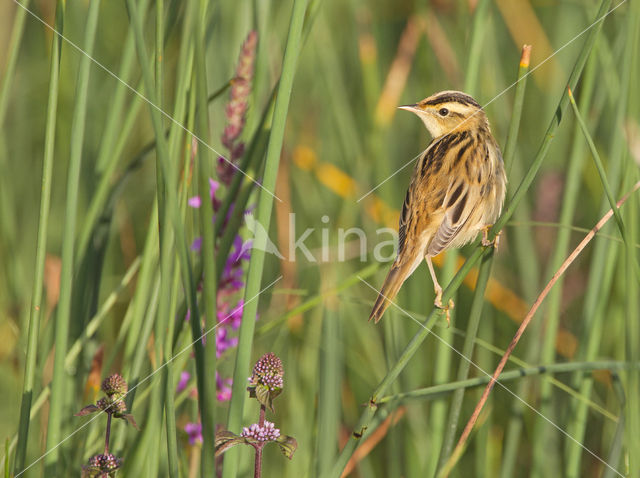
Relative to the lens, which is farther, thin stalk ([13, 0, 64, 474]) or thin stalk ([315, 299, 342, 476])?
thin stalk ([315, 299, 342, 476])

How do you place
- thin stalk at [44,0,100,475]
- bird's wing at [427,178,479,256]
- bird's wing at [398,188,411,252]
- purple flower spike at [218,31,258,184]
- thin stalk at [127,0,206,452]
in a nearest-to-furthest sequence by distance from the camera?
thin stalk at [127,0,206,452] → thin stalk at [44,0,100,475] → purple flower spike at [218,31,258,184] → bird's wing at [427,178,479,256] → bird's wing at [398,188,411,252]

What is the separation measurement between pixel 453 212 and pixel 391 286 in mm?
368

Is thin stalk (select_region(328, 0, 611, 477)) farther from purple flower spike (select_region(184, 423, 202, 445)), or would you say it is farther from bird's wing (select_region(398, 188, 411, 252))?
bird's wing (select_region(398, 188, 411, 252))

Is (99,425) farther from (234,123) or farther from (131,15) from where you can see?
(131,15)

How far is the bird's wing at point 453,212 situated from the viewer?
239 centimetres

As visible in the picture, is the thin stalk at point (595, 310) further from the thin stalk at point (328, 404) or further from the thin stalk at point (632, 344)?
the thin stalk at point (328, 404)

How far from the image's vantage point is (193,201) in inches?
76.6

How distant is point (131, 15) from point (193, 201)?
0.59 m

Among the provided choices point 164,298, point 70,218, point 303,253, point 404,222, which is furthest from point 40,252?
point 303,253

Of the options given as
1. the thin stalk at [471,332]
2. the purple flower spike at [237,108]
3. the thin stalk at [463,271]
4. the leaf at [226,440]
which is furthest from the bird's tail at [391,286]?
the leaf at [226,440]

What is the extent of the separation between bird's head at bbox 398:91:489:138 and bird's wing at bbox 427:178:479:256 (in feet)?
0.67

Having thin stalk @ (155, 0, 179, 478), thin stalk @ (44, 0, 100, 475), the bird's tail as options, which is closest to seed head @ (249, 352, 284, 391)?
thin stalk @ (155, 0, 179, 478)

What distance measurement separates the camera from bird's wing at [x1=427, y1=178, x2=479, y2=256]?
7.86 feet

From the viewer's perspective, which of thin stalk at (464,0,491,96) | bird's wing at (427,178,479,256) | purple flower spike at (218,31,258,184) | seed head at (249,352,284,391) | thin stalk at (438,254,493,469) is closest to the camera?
seed head at (249,352,284,391)
